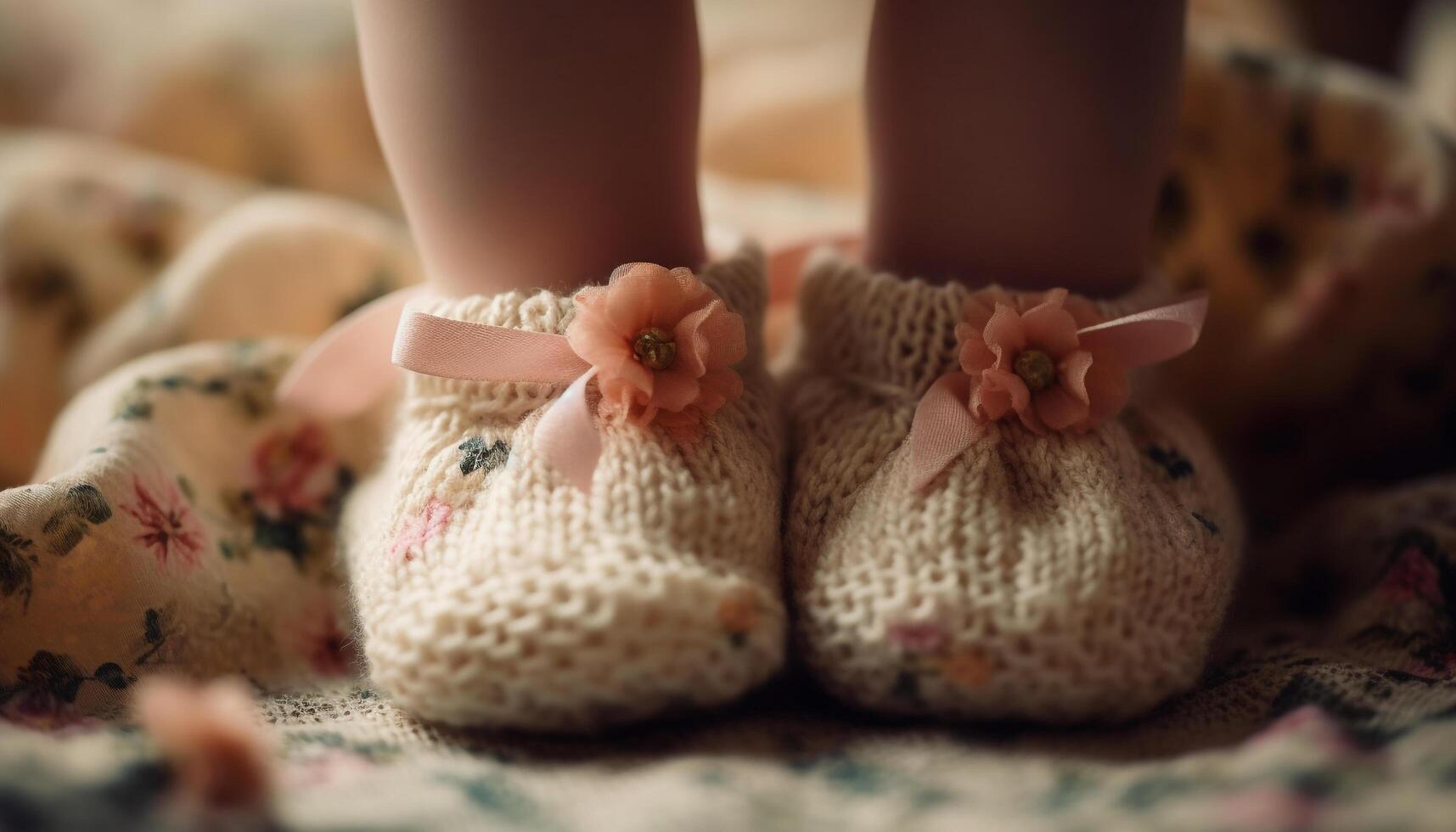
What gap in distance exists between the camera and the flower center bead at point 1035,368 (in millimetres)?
577

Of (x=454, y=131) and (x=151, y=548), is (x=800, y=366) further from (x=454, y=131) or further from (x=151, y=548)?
(x=151, y=548)

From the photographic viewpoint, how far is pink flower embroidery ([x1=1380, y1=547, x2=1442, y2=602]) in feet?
2.15

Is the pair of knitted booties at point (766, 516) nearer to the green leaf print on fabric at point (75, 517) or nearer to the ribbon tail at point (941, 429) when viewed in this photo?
the ribbon tail at point (941, 429)

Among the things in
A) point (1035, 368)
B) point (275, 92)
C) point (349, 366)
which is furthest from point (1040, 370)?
point (275, 92)

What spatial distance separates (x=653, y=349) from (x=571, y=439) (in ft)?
0.20

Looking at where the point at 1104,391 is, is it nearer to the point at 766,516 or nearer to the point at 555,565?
the point at 766,516

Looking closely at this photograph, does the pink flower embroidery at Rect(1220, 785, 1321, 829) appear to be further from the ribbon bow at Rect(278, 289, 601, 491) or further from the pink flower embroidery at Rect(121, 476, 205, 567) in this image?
the pink flower embroidery at Rect(121, 476, 205, 567)

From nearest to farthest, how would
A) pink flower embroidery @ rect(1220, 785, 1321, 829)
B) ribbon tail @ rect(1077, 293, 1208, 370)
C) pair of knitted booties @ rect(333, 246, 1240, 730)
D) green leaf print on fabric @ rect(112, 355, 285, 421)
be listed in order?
pink flower embroidery @ rect(1220, 785, 1321, 829) < pair of knitted booties @ rect(333, 246, 1240, 730) < ribbon tail @ rect(1077, 293, 1208, 370) < green leaf print on fabric @ rect(112, 355, 285, 421)

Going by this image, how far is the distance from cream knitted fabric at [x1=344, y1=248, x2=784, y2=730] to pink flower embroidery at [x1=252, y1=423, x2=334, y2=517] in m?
0.17

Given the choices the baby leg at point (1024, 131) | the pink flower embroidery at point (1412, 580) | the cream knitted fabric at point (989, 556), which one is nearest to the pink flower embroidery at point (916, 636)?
the cream knitted fabric at point (989, 556)

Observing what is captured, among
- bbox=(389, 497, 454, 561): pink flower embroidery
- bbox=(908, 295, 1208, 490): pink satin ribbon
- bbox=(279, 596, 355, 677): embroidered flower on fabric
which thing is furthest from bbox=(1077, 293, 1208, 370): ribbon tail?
bbox=(279, 596, 355, 677): embroidered flower on fabric

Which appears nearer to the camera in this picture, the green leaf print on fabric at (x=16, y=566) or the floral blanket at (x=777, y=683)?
the floral blanket at (x=777, y=683)

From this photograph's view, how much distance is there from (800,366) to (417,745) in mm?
340

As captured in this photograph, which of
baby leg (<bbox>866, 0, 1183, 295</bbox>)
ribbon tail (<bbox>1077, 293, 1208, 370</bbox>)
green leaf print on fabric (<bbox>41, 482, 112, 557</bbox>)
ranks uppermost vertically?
baby leg (<bbox>866, 0, 1183, 295</bbox>)
